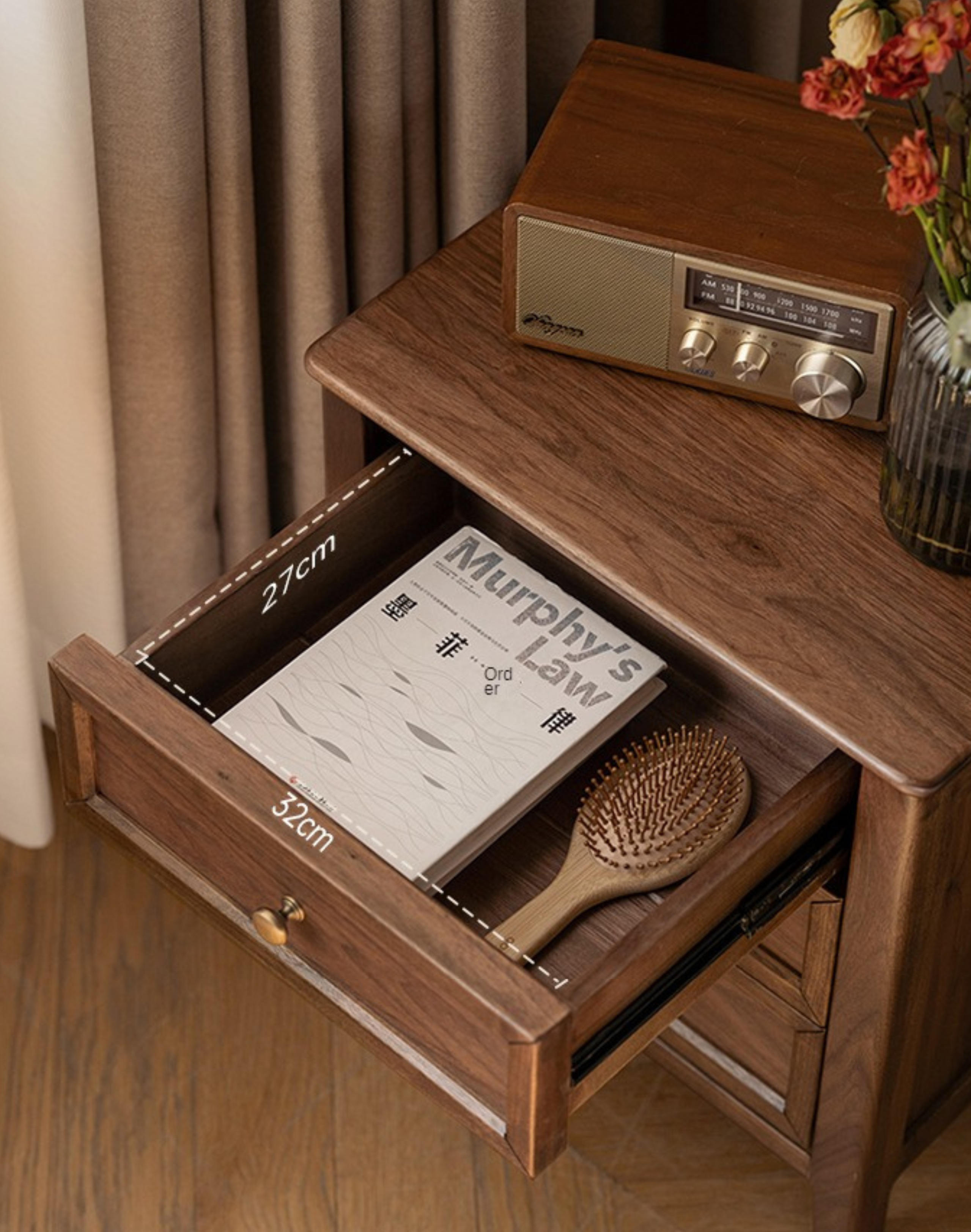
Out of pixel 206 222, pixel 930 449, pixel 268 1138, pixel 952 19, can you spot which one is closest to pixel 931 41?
pixel 952 19

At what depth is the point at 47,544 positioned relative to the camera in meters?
1.49

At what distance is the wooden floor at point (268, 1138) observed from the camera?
4.63 feet

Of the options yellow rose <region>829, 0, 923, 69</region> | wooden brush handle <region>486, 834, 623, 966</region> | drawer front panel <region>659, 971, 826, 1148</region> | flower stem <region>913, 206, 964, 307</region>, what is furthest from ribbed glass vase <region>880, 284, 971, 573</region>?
drawer front panel <region>659, 971, 826, 1148</region>

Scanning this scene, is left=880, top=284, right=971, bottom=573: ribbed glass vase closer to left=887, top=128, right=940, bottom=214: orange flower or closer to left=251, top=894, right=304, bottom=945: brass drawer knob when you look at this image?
left=887, top=128, right=940, bottom=214: orange flower

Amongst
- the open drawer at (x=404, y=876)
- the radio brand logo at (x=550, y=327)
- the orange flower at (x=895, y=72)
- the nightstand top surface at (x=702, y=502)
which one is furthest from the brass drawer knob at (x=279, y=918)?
the orange flower at (x=895, y=72)

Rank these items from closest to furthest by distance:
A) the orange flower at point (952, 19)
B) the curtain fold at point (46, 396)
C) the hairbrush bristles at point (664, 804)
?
the orange flower at point (952, 19) → the hairbrush bristles at point (664, 804) → the curtain fold at point (46, 396)

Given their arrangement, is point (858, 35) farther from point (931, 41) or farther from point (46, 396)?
point (46, 396)

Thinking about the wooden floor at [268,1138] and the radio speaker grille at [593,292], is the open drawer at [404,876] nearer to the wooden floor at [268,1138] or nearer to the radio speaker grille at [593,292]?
the radio speaker grille at [593,292]

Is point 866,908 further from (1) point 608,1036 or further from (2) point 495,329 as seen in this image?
(2) point 495,329

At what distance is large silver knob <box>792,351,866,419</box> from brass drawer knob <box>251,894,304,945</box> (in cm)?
39

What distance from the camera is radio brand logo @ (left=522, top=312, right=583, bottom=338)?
111 centimetres

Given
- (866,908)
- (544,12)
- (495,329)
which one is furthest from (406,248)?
(866,908)

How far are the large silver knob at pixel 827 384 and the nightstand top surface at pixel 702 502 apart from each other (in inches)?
1.1

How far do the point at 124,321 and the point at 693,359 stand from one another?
18.2 inches
